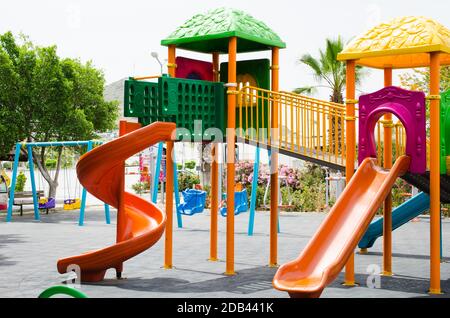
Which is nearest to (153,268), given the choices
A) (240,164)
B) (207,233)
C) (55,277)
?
(55,277)

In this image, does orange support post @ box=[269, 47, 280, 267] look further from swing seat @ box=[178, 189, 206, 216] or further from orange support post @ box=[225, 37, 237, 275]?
swing seat @ box=[178, 189, 206, 216]

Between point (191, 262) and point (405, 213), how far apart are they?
4.04 metres

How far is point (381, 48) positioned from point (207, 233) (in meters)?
8.60

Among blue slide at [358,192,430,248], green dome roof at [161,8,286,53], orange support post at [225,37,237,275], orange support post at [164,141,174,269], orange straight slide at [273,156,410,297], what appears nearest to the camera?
orange straight slide at [273,156,410,297]

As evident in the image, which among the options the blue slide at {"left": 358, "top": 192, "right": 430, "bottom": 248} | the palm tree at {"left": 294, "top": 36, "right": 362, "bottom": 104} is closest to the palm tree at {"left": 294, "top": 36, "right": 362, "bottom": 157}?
the palm tree at {"left": 294, "top": 36, "right": 362, "bottom": 104}

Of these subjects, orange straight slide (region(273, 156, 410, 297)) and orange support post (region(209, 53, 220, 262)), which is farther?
orange support post (region(209, 53, 220, 262))

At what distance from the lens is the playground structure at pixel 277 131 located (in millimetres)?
8266

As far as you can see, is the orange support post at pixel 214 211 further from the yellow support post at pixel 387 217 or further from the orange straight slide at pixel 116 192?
the yellow support post at pixel 387 217

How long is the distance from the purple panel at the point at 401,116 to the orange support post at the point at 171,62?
3.25 meters

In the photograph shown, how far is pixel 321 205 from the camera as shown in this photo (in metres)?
23.3

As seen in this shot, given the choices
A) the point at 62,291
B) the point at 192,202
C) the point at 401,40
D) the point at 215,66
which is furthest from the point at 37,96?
the point at 62,291

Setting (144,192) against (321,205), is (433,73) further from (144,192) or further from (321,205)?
(144,192)

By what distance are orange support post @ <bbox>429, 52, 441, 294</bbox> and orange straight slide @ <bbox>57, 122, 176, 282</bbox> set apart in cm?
351

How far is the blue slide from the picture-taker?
40.4 ft
